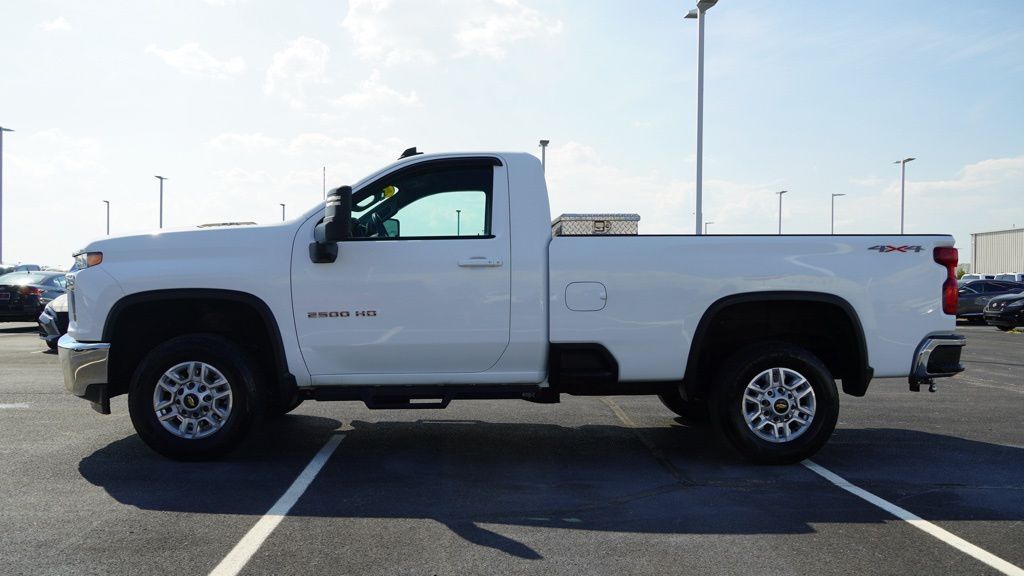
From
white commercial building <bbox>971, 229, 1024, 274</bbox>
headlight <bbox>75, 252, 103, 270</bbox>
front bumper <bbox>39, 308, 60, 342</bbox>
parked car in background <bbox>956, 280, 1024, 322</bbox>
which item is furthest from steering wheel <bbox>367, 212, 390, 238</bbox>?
white commercial building <bbox>971, 229, 1024, 274</bbox>

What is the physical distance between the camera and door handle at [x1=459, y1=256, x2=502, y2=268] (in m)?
5.65

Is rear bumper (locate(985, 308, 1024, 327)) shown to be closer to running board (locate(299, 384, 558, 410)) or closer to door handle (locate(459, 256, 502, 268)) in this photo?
running board (locate(299, 384, 558, 410))

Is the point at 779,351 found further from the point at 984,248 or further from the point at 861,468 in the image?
the point at 984,248

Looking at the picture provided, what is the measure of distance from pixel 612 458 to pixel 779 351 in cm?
145

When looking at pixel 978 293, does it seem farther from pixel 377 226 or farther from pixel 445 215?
pixel 377 226

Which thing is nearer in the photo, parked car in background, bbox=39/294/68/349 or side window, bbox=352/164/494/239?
side window, bbox=352/164/494/239

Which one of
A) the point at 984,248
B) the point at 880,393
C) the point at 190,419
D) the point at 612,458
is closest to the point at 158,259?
the point at 190,419

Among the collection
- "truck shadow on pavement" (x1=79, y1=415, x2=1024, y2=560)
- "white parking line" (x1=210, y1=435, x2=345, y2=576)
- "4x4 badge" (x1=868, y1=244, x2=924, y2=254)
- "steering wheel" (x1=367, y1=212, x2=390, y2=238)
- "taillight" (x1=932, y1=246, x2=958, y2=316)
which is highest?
"steering wheel" (x1=367, y1=212, x2=390, y2=238)

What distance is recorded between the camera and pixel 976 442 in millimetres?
6684

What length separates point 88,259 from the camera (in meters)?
5.80

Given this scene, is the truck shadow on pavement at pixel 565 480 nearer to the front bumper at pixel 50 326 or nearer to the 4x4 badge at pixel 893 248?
the 4x4 badge at pixel 893 248

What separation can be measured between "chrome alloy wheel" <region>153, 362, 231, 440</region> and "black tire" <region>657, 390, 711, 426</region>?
148 inches

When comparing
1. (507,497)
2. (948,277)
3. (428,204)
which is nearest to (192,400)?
(428,204)

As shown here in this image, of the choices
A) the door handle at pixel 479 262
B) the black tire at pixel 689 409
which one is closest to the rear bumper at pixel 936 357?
the black tire at pixel 689 409
